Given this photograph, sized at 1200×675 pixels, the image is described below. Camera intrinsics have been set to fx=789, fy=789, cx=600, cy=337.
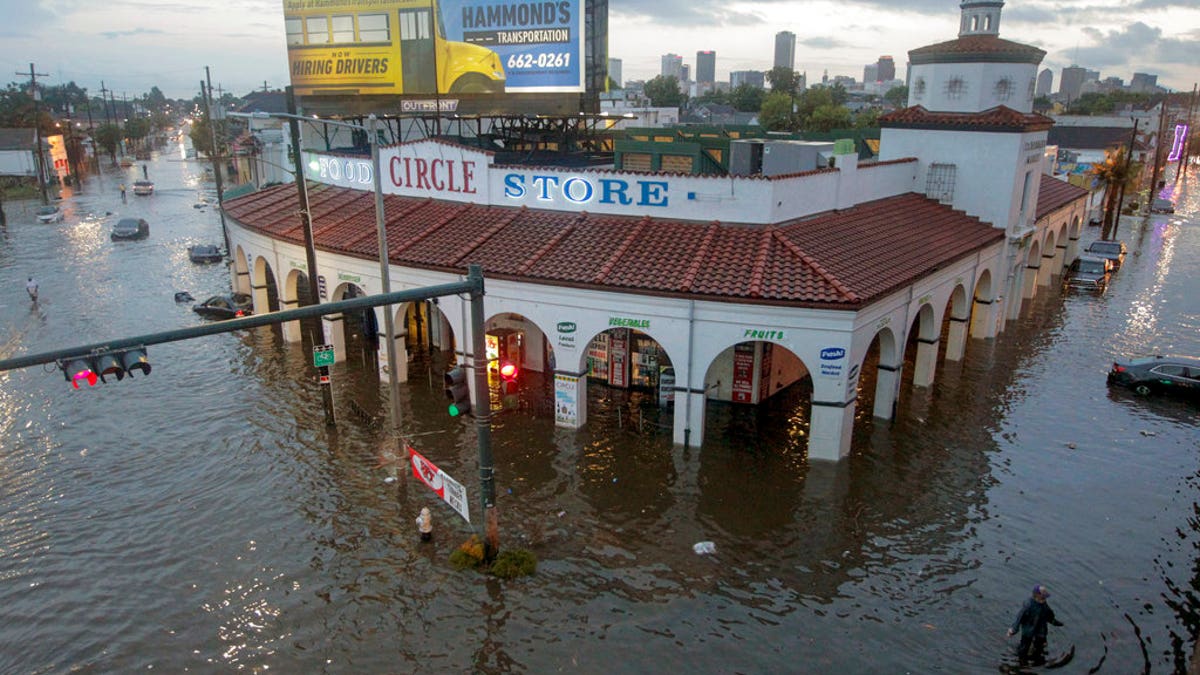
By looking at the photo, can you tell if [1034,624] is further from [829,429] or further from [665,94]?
[665,94]

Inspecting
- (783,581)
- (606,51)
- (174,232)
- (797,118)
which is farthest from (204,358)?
(797,118)

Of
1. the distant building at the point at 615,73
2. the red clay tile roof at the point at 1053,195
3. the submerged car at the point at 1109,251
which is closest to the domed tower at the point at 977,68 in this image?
the red clay tile roof at the point at 1053,195

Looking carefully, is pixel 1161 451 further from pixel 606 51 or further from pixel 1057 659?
pixel 606 51

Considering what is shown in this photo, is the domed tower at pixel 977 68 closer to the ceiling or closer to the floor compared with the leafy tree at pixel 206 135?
closer to the ceiling

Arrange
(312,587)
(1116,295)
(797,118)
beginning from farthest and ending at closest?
(797,118) < (1116,295) < (312,587)

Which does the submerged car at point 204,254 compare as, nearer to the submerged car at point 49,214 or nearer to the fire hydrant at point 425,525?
the submerged car at point 49,214
